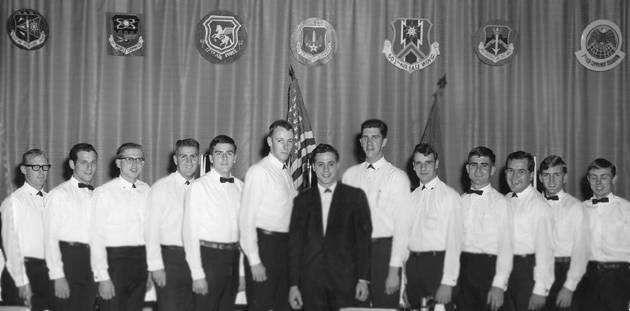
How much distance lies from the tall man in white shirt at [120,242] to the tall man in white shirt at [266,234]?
874 mm

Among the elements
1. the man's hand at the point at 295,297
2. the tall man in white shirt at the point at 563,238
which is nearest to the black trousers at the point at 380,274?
the man's hand at the point at 295,297

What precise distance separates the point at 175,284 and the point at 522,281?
2.70 metres

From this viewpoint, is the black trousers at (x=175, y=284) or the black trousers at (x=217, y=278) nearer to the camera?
the black trousers at (x=217, y=278)

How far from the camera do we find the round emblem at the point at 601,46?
25.5 feet

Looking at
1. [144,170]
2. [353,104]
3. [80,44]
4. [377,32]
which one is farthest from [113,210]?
[377,32]

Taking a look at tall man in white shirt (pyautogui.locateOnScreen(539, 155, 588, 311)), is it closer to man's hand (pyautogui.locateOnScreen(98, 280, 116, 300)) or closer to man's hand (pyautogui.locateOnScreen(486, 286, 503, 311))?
man's hand (pyautogui.locateOnScreen(486, 286, 503, 311))

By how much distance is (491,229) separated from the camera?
17.3 ft

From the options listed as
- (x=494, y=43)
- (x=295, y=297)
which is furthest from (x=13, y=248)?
(x=494, y=43)

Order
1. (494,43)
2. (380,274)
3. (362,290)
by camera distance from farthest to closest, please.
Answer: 1. (494,43)
2. (380,274)
3. (362,290)

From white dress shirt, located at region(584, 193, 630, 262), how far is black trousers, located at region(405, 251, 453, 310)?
1.38 metres

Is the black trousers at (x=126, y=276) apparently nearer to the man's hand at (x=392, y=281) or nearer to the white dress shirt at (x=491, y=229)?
the man's hand at (x=392, y=281)

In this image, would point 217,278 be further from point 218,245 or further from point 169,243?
point 169,243

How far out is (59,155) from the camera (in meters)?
7.13

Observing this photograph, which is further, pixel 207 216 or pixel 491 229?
pixel 491 229
